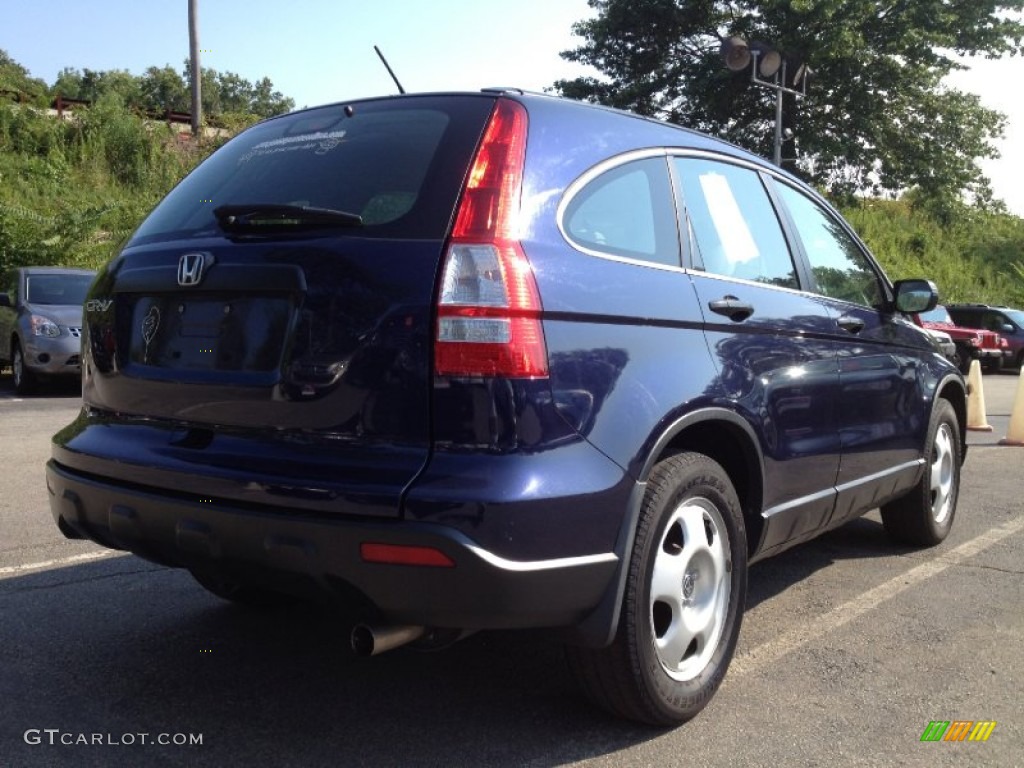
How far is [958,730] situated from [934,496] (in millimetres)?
2365

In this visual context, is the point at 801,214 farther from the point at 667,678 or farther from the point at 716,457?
the point at 667,678

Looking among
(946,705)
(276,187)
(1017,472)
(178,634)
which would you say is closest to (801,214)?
(946,705)

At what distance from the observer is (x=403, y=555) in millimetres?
2297

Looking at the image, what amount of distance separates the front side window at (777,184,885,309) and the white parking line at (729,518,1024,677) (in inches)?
49.2

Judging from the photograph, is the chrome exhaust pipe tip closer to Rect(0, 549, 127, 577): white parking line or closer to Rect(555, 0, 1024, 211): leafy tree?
Rect(0, 549, 127, 577): white parking line

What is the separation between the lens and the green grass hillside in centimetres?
1758

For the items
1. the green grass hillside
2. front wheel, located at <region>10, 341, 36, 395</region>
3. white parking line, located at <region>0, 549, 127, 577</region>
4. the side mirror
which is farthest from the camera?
the green grass hillside

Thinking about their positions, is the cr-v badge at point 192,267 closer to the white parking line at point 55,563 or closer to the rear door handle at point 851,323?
the white parking line at point 55,563

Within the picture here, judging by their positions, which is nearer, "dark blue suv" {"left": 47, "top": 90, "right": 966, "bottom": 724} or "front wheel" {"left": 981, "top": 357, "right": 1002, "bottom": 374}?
"dark blue suv" {"left": 47, "top": 90, "right": 966, "bottom": 724}

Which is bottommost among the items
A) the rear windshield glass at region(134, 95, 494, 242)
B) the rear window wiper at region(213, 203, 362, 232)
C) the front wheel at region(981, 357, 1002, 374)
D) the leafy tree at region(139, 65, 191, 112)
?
the front wheel at region(981, 357, 1002, 374)

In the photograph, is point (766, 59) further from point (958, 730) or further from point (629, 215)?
point (958, 730)

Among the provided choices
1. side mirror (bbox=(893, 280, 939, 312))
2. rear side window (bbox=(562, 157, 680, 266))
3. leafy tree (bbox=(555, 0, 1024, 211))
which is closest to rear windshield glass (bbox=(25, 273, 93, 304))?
side mirror (bbox=(893, 280, 939, 312))

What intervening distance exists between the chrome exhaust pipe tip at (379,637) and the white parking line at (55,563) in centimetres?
255

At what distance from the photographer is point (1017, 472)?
7.76 meters
